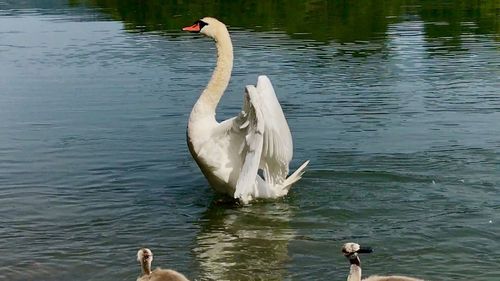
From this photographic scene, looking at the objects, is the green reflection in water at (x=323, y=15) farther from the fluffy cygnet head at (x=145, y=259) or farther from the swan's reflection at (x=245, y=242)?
the fluffy cygnet head at (x=145, y=259)

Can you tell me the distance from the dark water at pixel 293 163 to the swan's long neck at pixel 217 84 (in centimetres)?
110

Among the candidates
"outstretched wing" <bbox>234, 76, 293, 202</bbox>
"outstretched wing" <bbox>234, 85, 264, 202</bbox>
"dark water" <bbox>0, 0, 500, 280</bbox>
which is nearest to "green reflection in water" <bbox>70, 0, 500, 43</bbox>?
"dark water" <bbox>0, 0, 500, 280</bbox>

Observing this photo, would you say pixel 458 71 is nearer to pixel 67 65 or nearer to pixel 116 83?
pixel 116 83

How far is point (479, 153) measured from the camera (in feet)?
42.2

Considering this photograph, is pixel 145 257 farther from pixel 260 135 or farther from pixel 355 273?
pixel 260 135

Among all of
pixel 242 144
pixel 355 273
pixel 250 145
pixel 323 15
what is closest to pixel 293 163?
pixel 242 144

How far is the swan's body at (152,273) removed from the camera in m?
7.62

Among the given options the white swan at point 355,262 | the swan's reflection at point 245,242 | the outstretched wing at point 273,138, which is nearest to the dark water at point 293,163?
the swan's reflection at point 245,242

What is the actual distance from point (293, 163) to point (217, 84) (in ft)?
6.75

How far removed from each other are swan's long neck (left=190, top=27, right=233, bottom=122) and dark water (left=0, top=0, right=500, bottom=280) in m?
1.10

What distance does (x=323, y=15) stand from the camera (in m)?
37.0

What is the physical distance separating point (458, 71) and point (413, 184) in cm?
959

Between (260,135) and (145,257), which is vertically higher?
(260,135)

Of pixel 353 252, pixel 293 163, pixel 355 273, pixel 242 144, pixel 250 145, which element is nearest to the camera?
pixel 355 273
